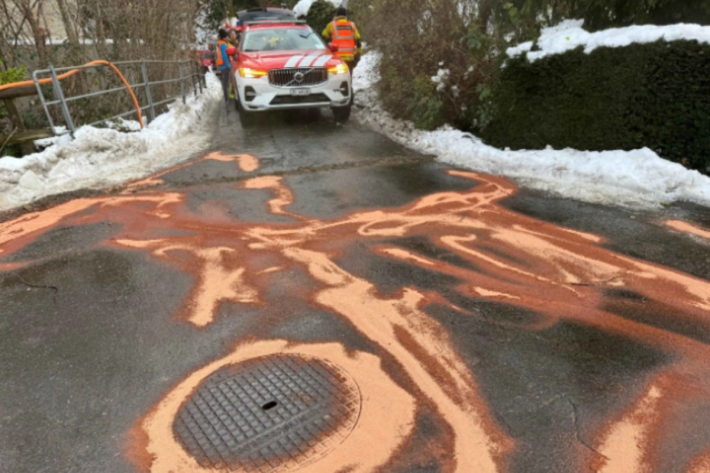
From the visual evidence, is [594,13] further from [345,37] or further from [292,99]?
[345,37]

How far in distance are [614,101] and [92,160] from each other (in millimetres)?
7412

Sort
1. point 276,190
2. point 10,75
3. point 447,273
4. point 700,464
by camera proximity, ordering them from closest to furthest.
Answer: point 700,464 < point 447,273 < point 276,190 < point 10,75

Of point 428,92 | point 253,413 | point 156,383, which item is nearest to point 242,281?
point 156,383

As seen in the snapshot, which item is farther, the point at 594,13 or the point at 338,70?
the point at 338,70

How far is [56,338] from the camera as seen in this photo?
3.45 m

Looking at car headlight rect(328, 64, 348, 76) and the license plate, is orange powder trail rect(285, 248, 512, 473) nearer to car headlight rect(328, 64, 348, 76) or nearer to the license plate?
the license plate

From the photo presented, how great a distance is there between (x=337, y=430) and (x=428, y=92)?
748 cm

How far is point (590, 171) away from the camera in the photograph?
6.16 metres

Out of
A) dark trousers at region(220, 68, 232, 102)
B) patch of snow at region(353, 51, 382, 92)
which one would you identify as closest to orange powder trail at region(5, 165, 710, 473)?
patch of snow at region(353, 51, 382, 92)

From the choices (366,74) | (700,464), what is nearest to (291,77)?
(366,74)

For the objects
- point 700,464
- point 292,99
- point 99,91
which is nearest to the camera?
point 700,464

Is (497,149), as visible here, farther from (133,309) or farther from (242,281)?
(133,309)

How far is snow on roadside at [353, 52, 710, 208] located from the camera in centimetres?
551

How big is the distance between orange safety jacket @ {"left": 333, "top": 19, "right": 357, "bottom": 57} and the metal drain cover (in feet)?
35.6
